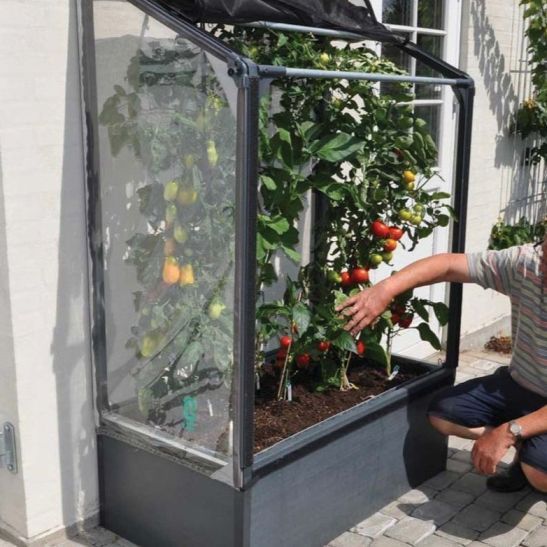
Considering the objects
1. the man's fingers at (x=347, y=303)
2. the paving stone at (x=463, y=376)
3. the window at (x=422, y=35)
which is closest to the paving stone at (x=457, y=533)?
the man's fingers at (x=347, y=303)

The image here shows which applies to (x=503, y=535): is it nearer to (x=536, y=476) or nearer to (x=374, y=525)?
(x=536, y=476)

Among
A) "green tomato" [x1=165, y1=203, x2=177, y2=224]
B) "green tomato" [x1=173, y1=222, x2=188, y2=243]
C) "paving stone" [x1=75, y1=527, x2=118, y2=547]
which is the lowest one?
"paving stone" [x1=75, y1=527, x2=118, y2=547]

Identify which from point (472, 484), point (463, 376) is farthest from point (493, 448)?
point (463, 376)

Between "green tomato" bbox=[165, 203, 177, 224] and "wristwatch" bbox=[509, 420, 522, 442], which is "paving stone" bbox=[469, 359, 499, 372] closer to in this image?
"wristwatch" bbox=[509, 420, 522, 442]

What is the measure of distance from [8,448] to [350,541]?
4.38ft

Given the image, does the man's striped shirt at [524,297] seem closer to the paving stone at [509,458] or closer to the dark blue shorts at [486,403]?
the dark blue shorts at [486,403]

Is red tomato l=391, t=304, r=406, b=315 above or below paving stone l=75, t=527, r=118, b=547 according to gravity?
above

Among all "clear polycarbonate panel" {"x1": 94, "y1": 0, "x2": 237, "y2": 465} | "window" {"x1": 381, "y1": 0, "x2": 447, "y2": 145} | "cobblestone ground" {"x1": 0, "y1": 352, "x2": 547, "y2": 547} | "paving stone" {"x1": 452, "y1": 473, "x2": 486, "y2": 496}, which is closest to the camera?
"clear polycarbonate panel" {"x1": 94, "y1": 0, "x2": 237, "y2": 465}

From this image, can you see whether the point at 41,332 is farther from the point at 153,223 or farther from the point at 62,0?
the point at 62,0

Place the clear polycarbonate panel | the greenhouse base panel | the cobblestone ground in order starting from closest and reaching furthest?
the clear polycarbonate panel < the greenhouse base panel < the cobblestone ground

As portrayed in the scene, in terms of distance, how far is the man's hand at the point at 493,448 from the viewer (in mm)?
2969

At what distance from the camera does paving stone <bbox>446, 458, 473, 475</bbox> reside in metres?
3.71

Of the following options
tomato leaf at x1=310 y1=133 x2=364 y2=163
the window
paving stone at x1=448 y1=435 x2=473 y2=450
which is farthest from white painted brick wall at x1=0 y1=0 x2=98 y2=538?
the window

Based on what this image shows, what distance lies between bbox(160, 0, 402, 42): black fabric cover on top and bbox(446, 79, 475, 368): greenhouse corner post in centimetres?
39
